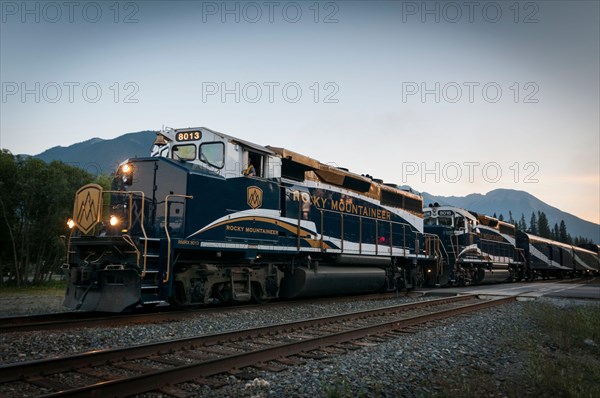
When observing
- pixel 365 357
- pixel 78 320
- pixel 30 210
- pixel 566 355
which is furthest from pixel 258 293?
pixel 30 210

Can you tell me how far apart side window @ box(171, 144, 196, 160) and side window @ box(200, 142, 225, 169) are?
0.22m

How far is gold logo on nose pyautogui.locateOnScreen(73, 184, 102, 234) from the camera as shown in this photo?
8.66 m

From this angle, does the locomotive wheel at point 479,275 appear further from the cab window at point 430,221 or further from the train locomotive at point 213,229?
the train locomotive at point 213,229

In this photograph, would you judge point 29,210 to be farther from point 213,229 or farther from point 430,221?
point 430,221

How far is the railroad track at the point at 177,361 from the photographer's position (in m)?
4.41

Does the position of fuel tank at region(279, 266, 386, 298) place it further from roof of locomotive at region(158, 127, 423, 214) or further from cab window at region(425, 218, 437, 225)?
cab window at region(425, 218, 437, 225)

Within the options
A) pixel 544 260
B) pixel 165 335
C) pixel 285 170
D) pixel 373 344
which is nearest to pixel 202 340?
pixel 165 335

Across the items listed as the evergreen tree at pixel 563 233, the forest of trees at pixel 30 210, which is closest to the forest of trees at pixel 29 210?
the forest of trees at pixel 30 210

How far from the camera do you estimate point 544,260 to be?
114 ft

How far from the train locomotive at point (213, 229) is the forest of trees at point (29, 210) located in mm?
14624

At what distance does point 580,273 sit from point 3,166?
51630 mm

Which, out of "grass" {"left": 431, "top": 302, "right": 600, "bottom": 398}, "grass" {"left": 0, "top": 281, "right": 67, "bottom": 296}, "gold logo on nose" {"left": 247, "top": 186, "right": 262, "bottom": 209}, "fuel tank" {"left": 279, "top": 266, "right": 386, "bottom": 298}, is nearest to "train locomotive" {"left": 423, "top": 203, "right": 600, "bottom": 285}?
"fuel tank" {"left": 279, "top": 266, "right": 386, "bottom": 298}

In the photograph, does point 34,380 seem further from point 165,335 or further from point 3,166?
point 3,166

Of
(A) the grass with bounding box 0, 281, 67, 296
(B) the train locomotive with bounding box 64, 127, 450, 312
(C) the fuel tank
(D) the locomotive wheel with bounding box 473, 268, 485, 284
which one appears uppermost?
(B) the train locomotive with bounding box 64, 127, 450, 312
